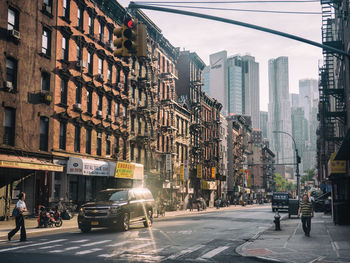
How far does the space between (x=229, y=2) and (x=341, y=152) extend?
11.2 meters

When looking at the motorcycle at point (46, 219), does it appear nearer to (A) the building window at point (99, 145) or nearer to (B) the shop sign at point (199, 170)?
(A) the building window at point (99, 145)

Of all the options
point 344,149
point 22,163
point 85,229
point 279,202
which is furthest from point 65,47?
point 279,202

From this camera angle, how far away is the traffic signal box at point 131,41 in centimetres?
1093

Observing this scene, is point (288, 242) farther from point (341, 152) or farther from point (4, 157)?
point (4, 157)

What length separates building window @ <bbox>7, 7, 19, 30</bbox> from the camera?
26503 millimetres

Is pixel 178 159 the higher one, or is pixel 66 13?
pixel 66 13

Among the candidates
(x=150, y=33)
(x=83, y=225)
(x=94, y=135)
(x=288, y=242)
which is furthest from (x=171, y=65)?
(x=288, y=242)

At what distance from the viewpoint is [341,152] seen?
68.1 ft

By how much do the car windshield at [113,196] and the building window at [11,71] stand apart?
33.1ft

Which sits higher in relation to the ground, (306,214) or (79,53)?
(79,53)

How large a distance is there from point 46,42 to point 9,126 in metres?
7.22

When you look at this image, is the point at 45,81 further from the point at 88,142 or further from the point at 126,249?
the point at 126,249

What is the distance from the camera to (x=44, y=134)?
29.5 metres

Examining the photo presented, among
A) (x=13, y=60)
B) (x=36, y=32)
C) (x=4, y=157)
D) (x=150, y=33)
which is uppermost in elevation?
(x=150, y=33)
